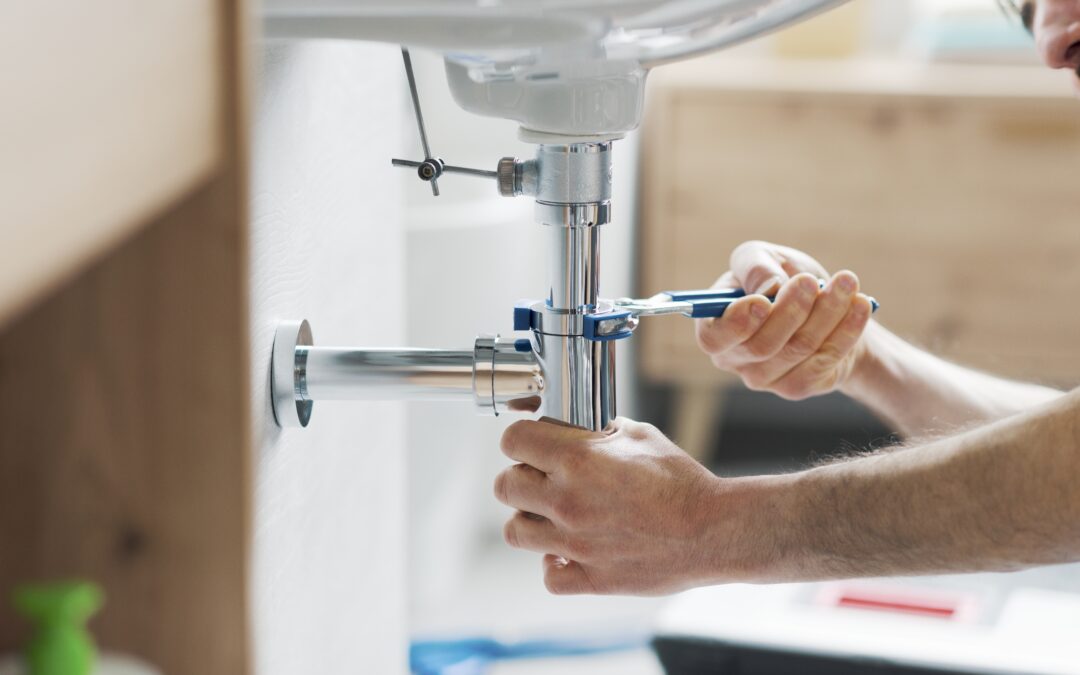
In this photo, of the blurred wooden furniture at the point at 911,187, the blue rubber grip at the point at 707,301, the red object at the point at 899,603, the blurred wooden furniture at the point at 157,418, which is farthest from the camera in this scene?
the blurred wooden furniture at the point at 911,187

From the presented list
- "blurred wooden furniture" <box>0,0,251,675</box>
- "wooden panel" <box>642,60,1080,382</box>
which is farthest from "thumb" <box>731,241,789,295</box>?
"wooden panel" <box>642,60,1080,382</box>

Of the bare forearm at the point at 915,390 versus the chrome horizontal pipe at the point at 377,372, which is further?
the bare forearm at the point at 915,390

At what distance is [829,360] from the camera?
2.52 feet

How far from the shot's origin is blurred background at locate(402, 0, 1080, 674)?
77.5 inches

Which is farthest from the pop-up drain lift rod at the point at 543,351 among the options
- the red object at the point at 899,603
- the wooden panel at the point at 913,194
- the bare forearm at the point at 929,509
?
the wooden panel at the point at 913,194

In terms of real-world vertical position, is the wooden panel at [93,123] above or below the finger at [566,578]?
above

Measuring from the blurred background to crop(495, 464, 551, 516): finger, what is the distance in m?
1.21

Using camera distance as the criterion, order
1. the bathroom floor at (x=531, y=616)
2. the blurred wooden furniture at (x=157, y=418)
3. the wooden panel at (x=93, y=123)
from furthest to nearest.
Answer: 1. the bathroom floor at (x=531, y=616)
2. the blurred wooden furniture at (x=157, y=418)
3. the wooden panel at (x=93, y=123)

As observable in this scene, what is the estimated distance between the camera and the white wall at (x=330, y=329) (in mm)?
647

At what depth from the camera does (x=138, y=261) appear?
0.40 meters

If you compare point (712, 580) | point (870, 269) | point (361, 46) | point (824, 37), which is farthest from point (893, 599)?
point (824, 37)

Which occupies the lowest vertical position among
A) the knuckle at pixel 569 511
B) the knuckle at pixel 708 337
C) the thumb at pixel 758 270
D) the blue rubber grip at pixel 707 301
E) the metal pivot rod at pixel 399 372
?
the knuckle at pixel 569 511

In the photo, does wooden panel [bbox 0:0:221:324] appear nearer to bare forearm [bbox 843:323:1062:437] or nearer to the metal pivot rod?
the metal pivot rod

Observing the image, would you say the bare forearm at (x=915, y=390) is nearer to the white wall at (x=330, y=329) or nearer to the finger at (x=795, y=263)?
the finger at (x=795, y=263)
